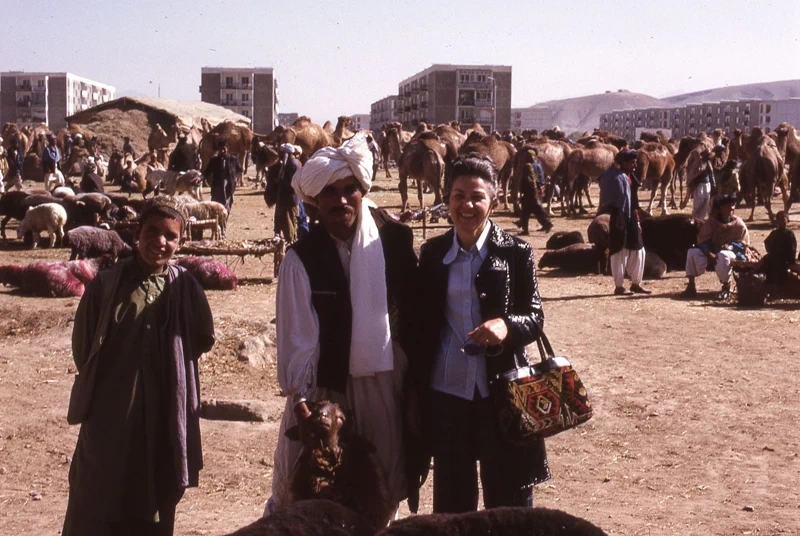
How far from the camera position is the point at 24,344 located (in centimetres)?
945

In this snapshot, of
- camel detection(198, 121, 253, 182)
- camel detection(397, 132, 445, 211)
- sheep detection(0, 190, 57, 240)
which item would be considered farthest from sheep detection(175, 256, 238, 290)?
camel detection(198, 121, 253, 182)

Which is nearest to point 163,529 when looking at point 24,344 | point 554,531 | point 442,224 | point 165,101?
point 554,531

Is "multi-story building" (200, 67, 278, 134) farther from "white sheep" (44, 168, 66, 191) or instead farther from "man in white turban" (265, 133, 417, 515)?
"man in white turban" (265, 133, 417, 515)

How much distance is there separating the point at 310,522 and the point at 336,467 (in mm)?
552

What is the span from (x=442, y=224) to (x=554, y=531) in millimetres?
17792

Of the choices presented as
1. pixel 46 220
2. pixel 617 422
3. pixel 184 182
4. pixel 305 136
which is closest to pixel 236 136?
pixel 305 136

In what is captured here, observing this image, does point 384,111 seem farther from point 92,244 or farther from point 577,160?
point 92,244

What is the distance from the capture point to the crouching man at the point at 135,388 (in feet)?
12.9

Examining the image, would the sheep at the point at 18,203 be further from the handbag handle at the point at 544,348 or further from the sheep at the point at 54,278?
the handbag handle at the point at 544,348

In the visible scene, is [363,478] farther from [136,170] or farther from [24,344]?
[136,170]

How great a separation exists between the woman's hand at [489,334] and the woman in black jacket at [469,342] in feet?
0.18

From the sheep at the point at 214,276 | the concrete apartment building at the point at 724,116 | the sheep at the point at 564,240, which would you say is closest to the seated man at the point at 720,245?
the sheep at the point at 564,240

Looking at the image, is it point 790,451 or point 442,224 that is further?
point 442,224

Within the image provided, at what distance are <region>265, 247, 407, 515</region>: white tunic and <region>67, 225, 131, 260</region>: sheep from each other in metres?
10.3
